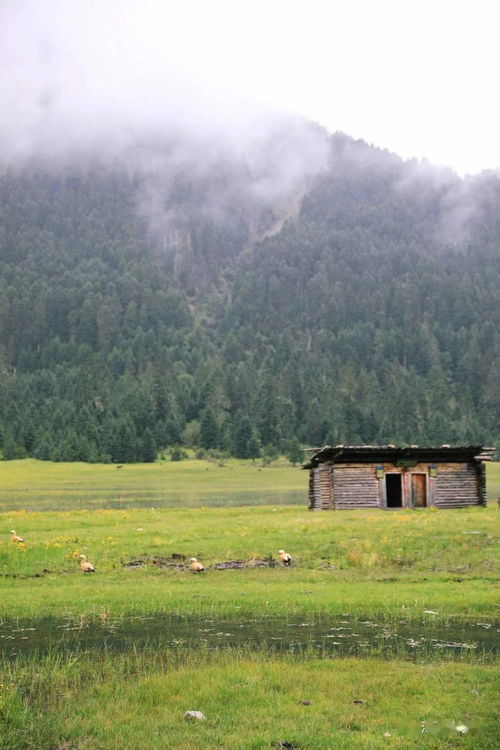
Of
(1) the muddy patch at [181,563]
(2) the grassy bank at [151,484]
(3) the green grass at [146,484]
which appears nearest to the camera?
(1) the muddy patch at [181,563]

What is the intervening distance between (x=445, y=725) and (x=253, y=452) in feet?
446

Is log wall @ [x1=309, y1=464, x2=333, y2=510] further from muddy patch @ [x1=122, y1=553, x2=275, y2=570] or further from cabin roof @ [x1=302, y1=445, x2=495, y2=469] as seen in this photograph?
muddy patch @ [x1=122, y1=553, x2=275, y2=570]

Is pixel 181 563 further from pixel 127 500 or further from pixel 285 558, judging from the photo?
pixel 127 500

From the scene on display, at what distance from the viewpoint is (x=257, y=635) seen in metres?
16.0

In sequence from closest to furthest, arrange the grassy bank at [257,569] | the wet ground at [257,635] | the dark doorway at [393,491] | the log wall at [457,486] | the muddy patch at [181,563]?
1. the wet ground at [257,635]
2. the grassy bank at [257,569]
3. the muddy patch at [181,563]
4. the log wall at [457,486]
5. the dark doorway at [393,491]

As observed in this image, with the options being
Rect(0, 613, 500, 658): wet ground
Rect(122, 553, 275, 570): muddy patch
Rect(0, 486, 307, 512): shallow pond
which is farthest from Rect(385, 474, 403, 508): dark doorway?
Rect(0, 613, 500, 658): wet ground

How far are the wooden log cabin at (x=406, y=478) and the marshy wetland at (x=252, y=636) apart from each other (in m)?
12.9

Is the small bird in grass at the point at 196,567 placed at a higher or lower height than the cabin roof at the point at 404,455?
lower

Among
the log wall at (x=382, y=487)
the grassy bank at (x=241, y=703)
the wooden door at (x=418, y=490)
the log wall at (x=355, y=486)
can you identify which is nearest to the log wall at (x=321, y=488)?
the log wall at (x=382, y=487)

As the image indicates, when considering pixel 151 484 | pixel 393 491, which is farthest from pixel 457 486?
pixel 151 484

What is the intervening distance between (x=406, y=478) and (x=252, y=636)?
35.4 m

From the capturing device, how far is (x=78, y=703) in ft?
37.0

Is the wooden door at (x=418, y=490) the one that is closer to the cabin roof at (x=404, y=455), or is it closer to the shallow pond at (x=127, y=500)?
the cabin roof at (x=404, y=455)

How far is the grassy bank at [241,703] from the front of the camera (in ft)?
32.2
